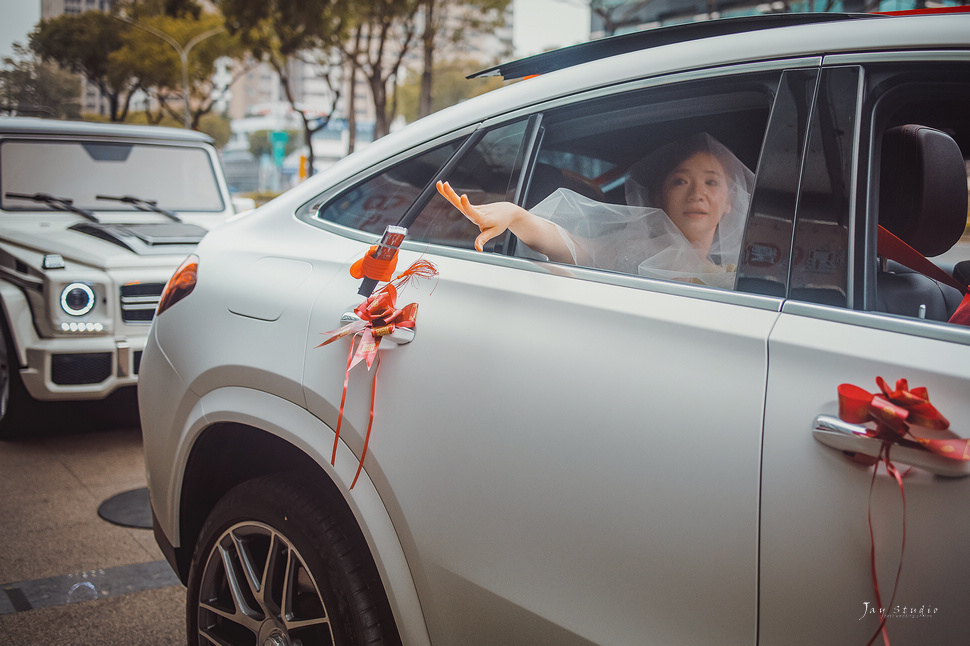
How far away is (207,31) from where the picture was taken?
32.5m

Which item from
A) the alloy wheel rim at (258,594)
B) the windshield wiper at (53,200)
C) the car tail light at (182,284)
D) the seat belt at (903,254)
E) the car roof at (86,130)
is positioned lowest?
the alloy wheel rim at (258,594)

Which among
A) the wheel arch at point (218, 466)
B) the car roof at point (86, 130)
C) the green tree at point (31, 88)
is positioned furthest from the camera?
the green tree at point (31, 88)

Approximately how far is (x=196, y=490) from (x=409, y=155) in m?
1.11

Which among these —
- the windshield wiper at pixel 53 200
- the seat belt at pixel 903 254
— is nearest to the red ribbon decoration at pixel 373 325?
the seat belt at pixel 903 254

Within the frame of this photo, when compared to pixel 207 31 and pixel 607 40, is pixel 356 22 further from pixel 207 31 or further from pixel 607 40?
pixel 607 40

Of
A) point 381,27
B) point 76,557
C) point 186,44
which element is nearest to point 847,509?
point 76,557

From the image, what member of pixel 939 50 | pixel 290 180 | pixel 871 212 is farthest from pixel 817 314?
pixel 290 180

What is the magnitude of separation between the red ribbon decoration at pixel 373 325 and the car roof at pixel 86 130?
4754mm

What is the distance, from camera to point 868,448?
3.57ft

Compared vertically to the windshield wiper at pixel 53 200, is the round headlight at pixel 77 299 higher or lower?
lower

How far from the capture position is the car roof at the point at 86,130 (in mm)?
5348

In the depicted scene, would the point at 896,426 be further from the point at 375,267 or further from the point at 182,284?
the point at 182,284

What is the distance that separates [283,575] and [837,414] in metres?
1.35

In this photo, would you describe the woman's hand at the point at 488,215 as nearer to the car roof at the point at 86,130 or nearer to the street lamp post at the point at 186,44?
the car roof at the point at 86,130
